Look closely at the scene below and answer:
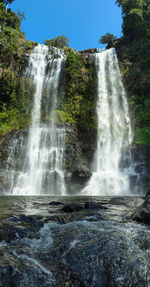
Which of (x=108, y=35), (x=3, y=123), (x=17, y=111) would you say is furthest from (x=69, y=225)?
(x=108, y=35)

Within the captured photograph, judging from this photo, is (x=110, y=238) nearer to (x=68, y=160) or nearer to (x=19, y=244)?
(x=19, y=244)

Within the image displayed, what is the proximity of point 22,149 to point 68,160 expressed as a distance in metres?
4.36

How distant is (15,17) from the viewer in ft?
109

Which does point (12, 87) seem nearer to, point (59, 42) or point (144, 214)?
point (59, 42)

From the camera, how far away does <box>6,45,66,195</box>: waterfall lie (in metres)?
16.0

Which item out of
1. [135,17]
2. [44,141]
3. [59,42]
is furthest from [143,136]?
[59,42]

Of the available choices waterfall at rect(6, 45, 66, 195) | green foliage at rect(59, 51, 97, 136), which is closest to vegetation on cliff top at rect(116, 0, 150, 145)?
green foliage at rect(59, 51, 97, 136)

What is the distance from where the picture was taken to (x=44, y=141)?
59.9 feet

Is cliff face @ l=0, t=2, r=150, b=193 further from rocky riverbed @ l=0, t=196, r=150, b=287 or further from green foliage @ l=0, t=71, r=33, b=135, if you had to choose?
rocky riverbed @ l=0, t=196, r=150, b=287

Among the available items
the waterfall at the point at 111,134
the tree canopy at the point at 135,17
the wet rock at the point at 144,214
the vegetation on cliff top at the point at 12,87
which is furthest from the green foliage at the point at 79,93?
the wet rock at the point at 144,214

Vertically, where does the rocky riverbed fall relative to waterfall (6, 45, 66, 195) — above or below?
below

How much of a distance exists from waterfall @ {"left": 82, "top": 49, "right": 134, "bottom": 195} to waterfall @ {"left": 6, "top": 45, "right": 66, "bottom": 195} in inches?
127

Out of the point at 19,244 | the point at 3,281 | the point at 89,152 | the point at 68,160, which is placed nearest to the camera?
the point at 3,281

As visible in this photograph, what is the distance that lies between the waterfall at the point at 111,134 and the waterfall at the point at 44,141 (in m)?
3.22
